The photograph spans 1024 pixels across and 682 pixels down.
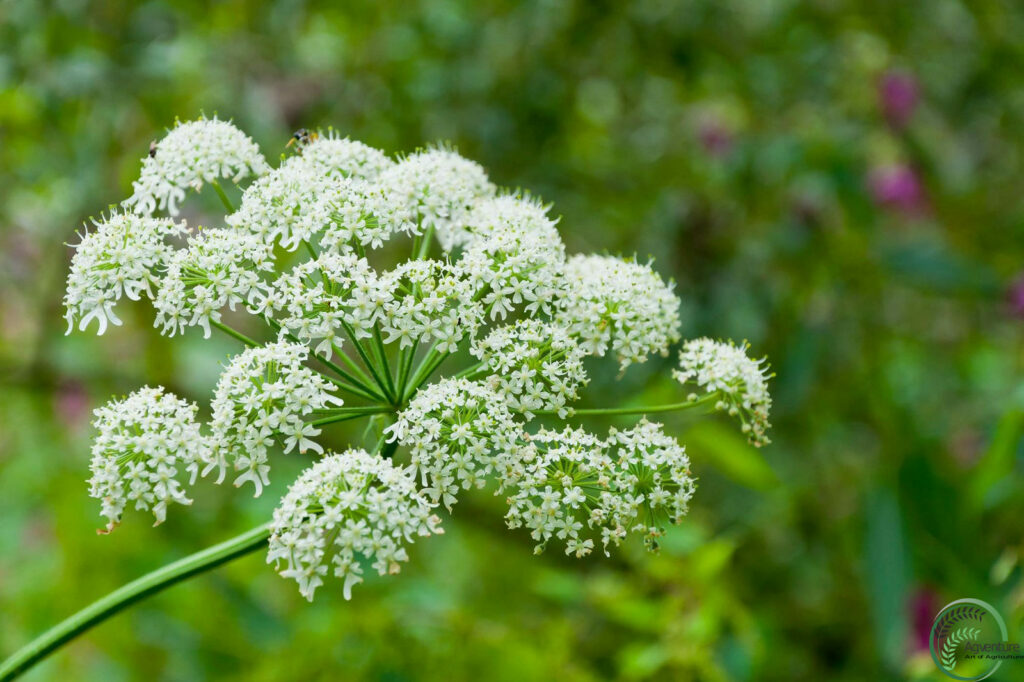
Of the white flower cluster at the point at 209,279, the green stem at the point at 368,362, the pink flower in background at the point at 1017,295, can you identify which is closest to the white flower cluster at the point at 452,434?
the green stem at the point at 368,362

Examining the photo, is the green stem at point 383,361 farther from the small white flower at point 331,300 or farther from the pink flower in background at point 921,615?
the pink flower in background at point 921,615

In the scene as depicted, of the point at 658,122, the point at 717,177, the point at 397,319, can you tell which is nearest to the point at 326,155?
the point at 397,319

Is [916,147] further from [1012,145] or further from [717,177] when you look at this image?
[1012,145]

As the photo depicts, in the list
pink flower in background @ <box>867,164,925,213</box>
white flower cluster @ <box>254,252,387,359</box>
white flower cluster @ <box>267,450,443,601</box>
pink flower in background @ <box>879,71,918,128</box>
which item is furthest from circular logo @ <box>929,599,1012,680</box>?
pink flower in background @ <box>867,164,925,213</box>

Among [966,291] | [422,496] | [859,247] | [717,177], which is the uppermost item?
[717,177]

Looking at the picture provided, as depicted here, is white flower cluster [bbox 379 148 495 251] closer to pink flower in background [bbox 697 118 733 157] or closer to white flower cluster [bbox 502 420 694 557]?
white flower cluster [bbox 502 420 694 557]

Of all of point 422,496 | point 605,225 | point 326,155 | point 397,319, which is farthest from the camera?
point 605,225
